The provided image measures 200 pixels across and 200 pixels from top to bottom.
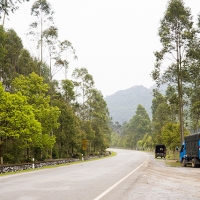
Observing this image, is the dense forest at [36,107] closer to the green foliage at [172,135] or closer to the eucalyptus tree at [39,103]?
the eucalyptus tree at [39,103]

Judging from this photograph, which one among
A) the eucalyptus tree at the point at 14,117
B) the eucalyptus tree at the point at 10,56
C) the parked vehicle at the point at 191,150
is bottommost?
the parked vehicle at the point at 191,150

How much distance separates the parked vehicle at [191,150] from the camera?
23859mm

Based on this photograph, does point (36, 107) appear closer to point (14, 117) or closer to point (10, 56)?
point (14, 117)

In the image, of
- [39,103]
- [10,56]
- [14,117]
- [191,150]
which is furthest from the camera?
[10,56]

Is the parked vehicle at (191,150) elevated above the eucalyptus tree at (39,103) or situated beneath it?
situated beneath

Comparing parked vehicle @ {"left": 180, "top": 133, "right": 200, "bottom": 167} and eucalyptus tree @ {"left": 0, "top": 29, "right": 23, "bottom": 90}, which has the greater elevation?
eucalyptus tree @ {"left": 0, "top": 29, "right": 23, "bottom": 90}

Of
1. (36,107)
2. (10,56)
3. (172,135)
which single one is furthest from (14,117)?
(172,135)

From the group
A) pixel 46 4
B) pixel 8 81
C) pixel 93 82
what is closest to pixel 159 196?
pixel 46 4

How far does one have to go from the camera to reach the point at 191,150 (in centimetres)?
2530

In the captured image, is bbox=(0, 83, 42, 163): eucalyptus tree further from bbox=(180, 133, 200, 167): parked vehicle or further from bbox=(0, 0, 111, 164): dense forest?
bbox=(180, 133, 200, 167): parked vehicle

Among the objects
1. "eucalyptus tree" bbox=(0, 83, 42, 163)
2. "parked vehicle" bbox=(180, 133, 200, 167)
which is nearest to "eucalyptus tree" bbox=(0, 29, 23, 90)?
"eucalyptus tree" bbox=(0, 83, 42, 163)

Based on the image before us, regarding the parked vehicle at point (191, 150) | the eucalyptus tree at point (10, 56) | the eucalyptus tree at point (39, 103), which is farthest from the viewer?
the eucalyptus tree at point (10, 56)

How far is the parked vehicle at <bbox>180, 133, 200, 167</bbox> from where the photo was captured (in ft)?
78.3

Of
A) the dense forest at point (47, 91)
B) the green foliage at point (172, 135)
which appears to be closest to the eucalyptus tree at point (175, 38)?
the dense forest at point (47, 91)
